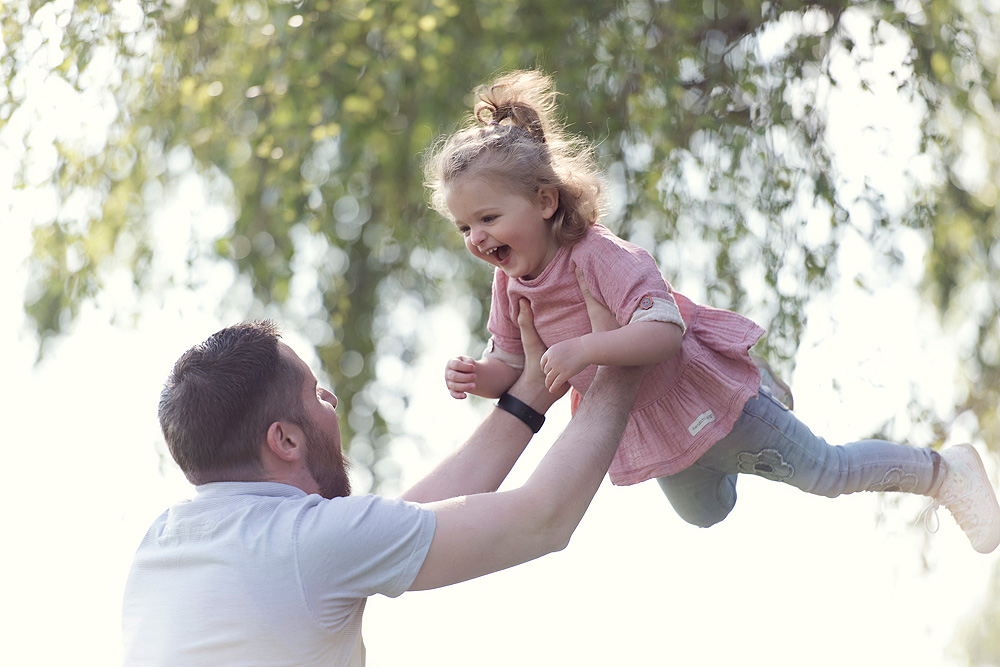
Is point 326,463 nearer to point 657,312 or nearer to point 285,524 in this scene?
point 285,524

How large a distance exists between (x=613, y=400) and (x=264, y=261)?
2333mm

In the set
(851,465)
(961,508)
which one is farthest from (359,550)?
(961,508)

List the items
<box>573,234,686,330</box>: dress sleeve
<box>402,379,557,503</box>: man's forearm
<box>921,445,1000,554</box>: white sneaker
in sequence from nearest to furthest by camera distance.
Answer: <box>573,234,686,330</box>: dress sleeve → <box>402,379,557,503</box>: man's forearm → <box>921,445,1000,554</box>: white sneaker

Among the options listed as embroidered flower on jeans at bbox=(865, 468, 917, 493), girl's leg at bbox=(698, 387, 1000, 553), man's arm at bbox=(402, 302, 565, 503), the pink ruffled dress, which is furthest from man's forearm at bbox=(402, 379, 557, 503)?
embroidered flower on jeans at bbox=(865, 468, 917, 493)

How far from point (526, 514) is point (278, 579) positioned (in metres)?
0.38

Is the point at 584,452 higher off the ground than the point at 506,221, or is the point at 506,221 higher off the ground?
the point at 506,221

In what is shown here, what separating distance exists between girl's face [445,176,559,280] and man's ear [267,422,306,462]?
48 centimetres

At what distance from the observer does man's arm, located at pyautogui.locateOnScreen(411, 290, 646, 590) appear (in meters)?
1.50

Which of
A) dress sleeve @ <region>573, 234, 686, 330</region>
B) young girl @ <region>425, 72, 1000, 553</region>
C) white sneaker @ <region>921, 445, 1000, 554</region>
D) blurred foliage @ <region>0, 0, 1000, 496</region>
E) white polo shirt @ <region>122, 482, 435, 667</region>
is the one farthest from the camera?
blurred foliage @ <region>0, 0, 1000, 496</region>

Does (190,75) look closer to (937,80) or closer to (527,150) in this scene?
(527,150)

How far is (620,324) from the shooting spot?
1.75 metres

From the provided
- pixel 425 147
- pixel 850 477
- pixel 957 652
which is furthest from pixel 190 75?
pixel 957 652

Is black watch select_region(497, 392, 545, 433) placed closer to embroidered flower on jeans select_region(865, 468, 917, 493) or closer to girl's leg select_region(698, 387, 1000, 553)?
girl's leg select_region(698, 387, 1000, 553)

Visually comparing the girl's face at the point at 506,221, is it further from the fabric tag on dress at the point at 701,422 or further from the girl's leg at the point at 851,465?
the girl's leg at the point at 851,465
